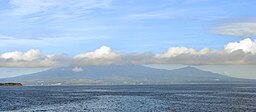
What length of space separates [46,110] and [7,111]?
10.6 metres

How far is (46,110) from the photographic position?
10819 centimetres

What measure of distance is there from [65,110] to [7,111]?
15941mm

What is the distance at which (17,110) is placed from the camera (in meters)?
107

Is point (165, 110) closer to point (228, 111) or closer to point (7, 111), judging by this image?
point (228, 111)

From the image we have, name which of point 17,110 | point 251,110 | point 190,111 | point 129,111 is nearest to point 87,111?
point 129,111

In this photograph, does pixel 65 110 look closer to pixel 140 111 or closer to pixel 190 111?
pixel 140 111

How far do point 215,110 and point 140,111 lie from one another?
21171mm

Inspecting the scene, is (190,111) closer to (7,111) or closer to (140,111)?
(140,111)

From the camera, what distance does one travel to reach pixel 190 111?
104688 millimetres

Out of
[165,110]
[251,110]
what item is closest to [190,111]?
[165,110]

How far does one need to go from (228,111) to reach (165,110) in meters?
17.2

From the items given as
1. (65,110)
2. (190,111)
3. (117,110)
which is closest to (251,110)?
(190,111)

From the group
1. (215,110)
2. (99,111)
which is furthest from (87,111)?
(215,110)

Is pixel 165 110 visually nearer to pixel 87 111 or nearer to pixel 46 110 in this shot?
pixel 87 111
